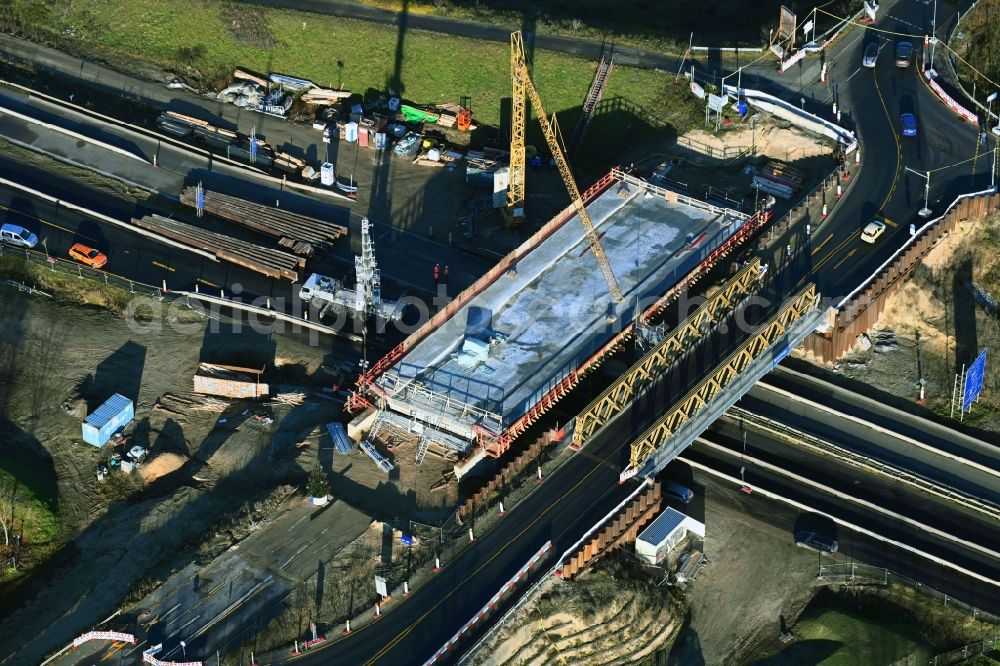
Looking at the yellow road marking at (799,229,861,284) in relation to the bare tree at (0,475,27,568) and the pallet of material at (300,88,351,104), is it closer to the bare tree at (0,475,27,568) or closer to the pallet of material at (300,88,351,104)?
the pallet of material at (300,88,351,104)

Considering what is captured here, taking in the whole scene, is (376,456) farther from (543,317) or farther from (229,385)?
(543,317)

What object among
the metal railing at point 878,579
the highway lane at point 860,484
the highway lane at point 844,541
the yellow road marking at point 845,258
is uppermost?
the yellow road marking at point 845,258

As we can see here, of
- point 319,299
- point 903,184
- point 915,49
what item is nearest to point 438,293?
point 319,299

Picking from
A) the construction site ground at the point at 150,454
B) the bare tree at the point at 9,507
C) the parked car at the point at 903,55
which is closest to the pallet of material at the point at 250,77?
the construction site ground at the point at 150,454

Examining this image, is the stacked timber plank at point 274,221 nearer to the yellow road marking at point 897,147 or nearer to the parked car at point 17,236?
the parked car at point 17,236

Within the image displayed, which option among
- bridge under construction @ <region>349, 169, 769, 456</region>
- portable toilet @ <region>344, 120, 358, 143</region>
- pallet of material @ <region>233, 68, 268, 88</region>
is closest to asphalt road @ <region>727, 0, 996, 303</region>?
bridge under construction @ <region>349, 169, 769, 456</region>

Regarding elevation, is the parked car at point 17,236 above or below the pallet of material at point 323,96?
below

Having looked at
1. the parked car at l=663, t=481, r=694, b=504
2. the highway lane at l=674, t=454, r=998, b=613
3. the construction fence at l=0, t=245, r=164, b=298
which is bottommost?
the highway lane at l=674, t=454, r=998, b=613

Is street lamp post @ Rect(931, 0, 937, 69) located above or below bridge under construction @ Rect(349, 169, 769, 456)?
above
